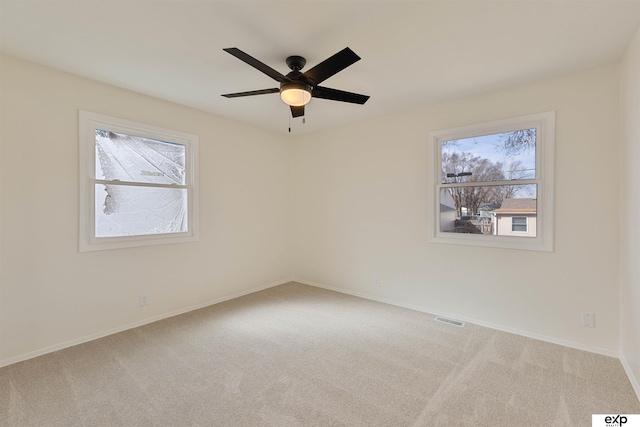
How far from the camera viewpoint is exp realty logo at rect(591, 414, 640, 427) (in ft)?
5.72

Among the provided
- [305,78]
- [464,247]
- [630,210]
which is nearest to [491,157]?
[464,247]

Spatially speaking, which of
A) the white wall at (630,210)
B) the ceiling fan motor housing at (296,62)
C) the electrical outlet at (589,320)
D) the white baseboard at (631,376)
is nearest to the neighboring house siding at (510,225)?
the white wall at (630,210)

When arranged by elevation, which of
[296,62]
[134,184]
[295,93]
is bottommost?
[134,184]

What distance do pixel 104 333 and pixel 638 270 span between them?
4.59 meters

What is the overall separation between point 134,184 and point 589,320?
15.4 ft

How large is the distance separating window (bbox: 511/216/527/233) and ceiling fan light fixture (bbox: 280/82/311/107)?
8.05 ft

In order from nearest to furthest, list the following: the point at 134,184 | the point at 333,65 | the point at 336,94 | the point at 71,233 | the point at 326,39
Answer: the point at 333,65 → the point at 326,39 → the point at 336,94 → the point at 71,233 → the point at 134,184

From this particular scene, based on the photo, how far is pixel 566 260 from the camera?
270cm

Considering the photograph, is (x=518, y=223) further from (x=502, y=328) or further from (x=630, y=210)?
(x=502, y=328)

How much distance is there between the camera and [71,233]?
272 centimetres

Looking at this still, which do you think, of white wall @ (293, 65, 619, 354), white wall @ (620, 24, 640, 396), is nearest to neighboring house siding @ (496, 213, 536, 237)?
white wall @ (293, 65, 619, 354)

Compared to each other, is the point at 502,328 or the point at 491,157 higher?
the point at 491,157

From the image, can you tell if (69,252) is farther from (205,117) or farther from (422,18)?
(422,18)

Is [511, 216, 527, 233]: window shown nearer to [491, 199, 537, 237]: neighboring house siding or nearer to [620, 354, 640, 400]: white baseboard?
[491, 199, 537, 237]: neighboring house siding
